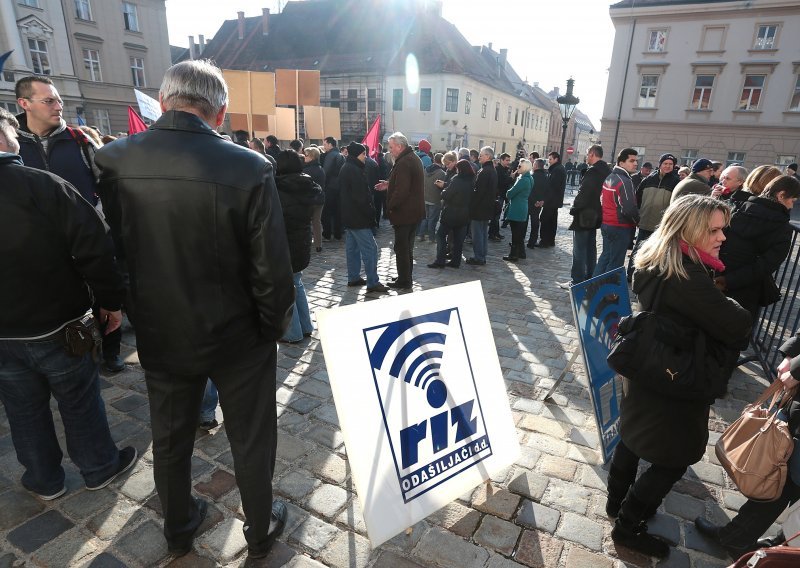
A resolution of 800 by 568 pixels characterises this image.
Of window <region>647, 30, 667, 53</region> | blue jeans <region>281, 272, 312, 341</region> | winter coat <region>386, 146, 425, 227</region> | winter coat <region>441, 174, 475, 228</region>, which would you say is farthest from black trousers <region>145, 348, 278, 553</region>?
window <region>647, 30, 667, 53</region>

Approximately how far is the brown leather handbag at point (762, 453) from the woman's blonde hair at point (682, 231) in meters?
0.74

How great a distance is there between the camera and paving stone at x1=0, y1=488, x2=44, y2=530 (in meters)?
2.37

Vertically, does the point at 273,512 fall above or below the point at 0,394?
below

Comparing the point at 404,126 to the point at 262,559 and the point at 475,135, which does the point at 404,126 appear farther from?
the point at 262,559

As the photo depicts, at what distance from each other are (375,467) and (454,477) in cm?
53

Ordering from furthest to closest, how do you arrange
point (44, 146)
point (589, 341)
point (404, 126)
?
point (404, 126)
point (44, 146)
point (589, 341)

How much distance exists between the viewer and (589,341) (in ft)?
10.1

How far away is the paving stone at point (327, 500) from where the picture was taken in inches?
98.8

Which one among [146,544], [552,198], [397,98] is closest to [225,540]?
[146,544]

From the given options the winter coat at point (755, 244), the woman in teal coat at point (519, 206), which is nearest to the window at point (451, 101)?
the woman in teal coat at point (519, 206)

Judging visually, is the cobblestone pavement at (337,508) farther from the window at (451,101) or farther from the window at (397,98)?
the window at (397,98)

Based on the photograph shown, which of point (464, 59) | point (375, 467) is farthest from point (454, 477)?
point (464, 59)

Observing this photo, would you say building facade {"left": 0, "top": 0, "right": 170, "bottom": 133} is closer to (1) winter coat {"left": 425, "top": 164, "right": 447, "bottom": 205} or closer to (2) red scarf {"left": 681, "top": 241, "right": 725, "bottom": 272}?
(1) winter coat {"left": 425, "top": 164, "right": 447, "bottom": 205}

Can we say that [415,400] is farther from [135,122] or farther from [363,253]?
[135,122]
